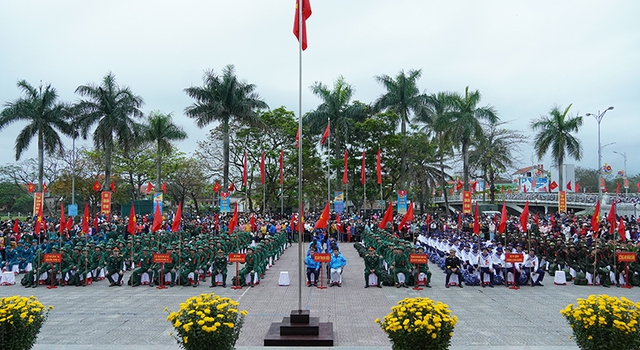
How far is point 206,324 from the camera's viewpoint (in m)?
6.24

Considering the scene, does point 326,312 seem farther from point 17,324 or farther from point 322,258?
point 17,324

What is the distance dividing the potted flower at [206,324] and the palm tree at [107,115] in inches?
1368

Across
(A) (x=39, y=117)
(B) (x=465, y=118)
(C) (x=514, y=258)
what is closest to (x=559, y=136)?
(B) (x=465, y=118)

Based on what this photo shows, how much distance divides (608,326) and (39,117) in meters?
42.5

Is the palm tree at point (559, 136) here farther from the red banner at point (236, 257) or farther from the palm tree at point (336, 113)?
the red banner at point (236, 257)

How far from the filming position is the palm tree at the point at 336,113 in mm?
45250

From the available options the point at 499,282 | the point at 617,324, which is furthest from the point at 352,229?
the point at 617,324

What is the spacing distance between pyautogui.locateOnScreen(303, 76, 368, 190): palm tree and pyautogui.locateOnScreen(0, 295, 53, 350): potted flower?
3840 centimetres

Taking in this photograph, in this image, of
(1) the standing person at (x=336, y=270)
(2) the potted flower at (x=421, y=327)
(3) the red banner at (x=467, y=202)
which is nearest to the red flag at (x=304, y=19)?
(2) the potted flower at (x=421, y=327)

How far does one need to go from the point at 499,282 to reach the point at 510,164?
40085 mm

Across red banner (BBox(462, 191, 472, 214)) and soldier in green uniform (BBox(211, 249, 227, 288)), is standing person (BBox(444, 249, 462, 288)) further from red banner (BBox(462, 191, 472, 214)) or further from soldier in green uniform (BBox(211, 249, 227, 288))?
red banner (BBox(462, 191, 472, 214))

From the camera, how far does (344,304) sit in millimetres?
12961

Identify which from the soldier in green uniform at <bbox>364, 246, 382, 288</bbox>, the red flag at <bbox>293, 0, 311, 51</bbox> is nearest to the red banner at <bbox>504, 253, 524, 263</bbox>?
the soldier in green uniform at <bbox>364, 246, 382, 288</bbox>

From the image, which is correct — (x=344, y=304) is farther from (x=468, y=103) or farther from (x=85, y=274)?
(x=468, y=103)
